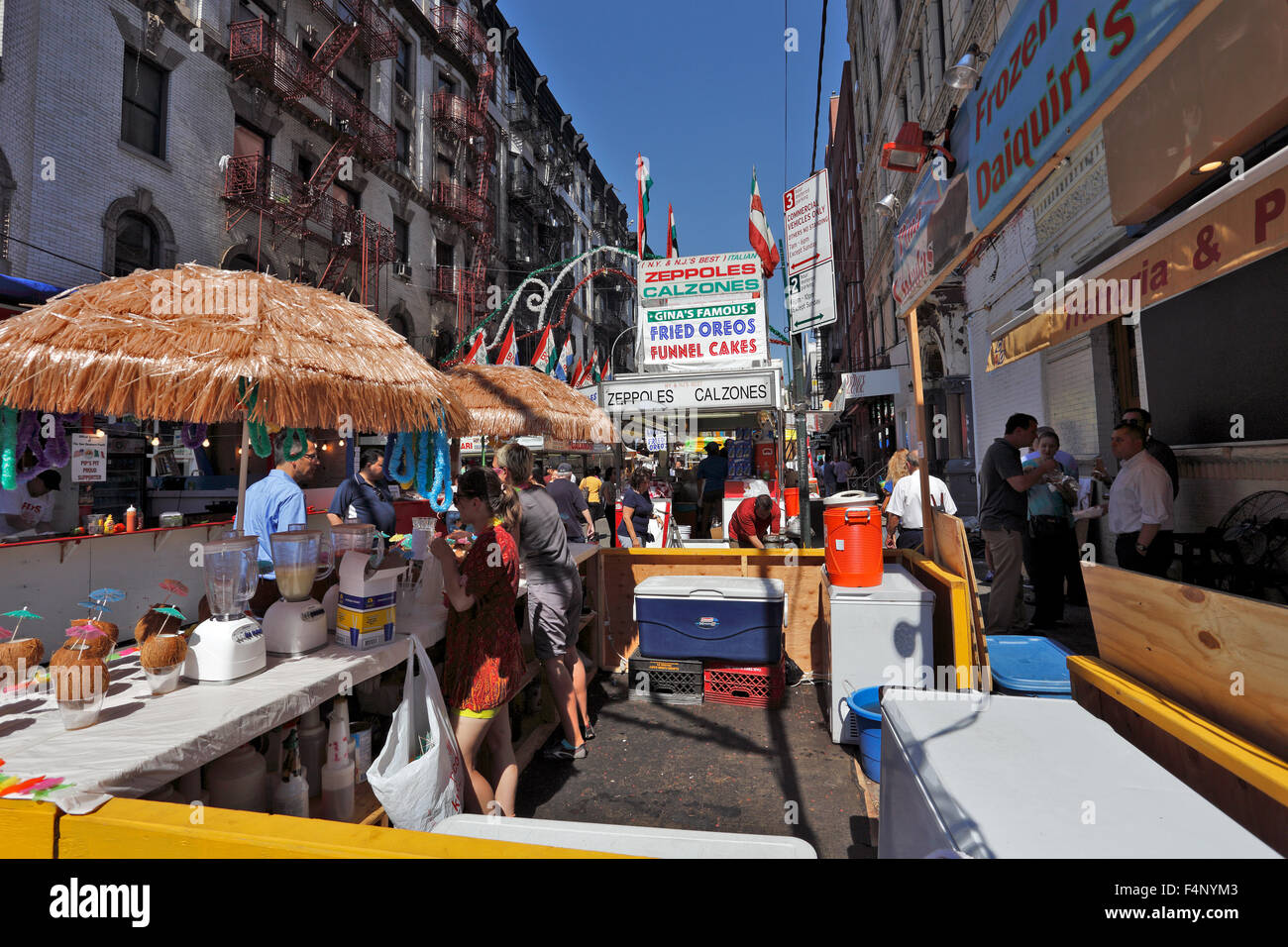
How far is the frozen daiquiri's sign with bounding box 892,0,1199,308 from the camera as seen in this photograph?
1854 millimetres

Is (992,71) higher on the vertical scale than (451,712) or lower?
higher

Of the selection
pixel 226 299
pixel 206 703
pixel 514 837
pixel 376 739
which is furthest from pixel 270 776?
pixel 226 299

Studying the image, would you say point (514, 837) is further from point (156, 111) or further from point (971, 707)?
point (156, 111)

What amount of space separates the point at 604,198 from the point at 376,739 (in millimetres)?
47256

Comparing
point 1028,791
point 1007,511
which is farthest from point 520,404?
point 1028,791

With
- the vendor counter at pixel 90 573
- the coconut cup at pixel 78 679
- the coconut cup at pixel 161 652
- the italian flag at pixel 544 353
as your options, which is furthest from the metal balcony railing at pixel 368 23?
the coconut cup at pixel 78 679

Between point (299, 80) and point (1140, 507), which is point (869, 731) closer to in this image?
point (1140, 507)

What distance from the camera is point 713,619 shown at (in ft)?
17.0

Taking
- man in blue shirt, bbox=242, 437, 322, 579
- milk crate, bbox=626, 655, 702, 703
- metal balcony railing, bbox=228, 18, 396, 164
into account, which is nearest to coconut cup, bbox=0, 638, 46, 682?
man in blue shirt, bbox=242, 437, 322, 579

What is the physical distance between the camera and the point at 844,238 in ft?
138

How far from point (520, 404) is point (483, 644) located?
384cm

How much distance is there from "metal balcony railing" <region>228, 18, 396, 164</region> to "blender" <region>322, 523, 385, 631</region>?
1582cm

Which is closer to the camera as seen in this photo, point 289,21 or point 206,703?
point 206,703
